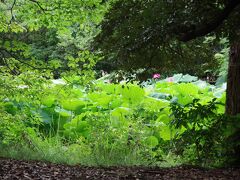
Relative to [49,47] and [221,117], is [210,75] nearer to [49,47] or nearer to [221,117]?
[49,47]

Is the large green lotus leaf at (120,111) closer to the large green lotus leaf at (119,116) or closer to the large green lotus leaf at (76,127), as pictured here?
the large green lotus leaf at (119,116)

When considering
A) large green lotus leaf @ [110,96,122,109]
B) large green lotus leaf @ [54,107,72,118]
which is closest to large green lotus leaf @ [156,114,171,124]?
large green lotus leaf @ [110,96,122,109]

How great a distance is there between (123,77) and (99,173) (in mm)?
1049

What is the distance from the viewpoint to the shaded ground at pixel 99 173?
3.92 m

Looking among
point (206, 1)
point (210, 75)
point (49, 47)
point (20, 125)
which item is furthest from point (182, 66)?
point (49, 47)

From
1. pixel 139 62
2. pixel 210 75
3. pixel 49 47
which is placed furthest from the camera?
pixel 49 47

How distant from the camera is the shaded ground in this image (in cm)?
392

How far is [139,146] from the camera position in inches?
240

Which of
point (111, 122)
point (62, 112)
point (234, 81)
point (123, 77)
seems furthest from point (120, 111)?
point (123, 77)

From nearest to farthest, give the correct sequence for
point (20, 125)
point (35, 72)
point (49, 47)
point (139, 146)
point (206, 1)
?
point (206, 1), point (35, 72), point (20, 125), point (139, 146), point (49, 47)

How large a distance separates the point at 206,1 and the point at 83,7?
6.50 ft

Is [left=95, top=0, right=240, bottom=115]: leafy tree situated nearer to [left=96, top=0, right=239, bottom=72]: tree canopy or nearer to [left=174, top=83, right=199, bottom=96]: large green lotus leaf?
[left=96, top=0, right=239, bottom=72]: tree canopy

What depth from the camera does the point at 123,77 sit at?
14.6 ft

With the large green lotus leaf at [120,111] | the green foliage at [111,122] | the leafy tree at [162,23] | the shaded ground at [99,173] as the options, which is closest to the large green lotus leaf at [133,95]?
the green foliage at [111,122]
